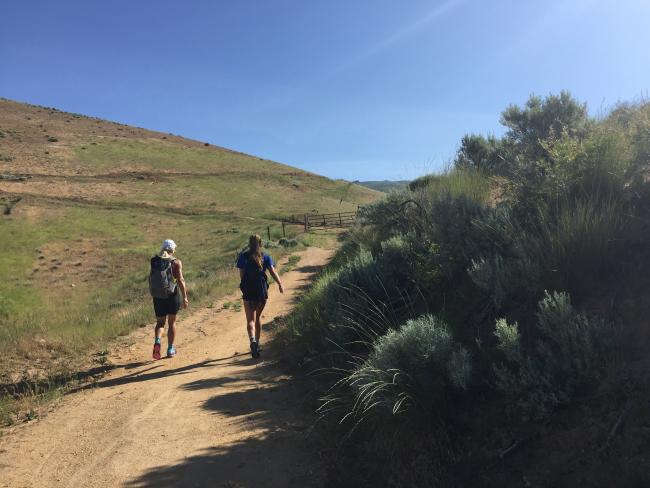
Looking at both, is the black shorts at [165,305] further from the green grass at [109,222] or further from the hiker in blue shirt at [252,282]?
the green grass at [109,222]

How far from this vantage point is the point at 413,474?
2947 millimetres

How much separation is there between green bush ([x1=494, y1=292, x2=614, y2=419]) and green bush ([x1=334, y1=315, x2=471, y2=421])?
35cm

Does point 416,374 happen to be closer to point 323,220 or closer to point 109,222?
point 323,220

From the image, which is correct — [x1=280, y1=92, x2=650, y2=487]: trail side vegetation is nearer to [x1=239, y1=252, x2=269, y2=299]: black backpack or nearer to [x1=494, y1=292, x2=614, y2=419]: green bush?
[x1=494, y1=292, x2=614, y2=419]: green bush

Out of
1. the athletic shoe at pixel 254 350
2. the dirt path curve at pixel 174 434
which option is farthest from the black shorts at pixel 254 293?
the dirt path curve at pixel 174 434

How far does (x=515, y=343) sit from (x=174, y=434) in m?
3.25

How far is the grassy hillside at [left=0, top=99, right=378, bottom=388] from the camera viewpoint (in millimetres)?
11258

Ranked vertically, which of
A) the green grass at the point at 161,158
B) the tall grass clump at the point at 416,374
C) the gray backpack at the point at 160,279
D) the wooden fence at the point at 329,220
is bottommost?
the tall grass clump at the point at 416,374

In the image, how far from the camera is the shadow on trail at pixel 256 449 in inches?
132

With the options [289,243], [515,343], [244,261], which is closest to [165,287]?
[244,261]

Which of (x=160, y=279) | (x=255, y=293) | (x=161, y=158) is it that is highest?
(x=161, y=158)

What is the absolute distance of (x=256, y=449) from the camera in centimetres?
381

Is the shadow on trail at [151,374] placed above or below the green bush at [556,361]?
below

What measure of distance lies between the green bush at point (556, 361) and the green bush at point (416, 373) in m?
0.35
